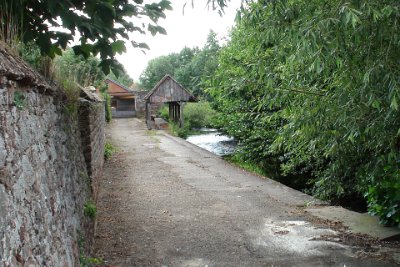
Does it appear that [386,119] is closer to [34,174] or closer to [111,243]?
[34,174]

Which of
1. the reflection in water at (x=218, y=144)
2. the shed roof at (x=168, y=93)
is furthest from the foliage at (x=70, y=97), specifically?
the shed roof at (x=168, y=93)

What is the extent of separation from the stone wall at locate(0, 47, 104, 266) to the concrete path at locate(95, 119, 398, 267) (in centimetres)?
128

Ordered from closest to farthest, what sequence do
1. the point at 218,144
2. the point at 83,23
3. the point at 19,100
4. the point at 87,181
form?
the point at 19,100, the point at 83,23, the point at 87,181, the point at 218,144

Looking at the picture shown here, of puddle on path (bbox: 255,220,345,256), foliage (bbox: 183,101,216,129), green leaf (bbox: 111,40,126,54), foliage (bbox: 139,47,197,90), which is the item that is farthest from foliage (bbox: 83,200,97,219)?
foliage (bbox: 139,47,197,90)

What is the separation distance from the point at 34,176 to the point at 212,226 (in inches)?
163

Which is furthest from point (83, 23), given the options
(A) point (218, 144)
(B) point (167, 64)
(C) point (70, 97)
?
(B) point (167, 64)

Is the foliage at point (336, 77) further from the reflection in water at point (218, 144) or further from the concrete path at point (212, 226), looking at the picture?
the reflection in water at point (218, 144)

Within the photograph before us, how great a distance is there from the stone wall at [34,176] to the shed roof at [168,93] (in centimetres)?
2512

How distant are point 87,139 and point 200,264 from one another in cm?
274

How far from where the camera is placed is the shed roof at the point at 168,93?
96.2 ft

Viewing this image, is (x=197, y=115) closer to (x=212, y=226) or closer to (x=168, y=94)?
(x=168, y=94)

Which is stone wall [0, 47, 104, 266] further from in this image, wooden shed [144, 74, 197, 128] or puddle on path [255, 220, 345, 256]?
wooden shed [144, 74, 197, 128]

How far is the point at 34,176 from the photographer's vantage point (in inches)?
104

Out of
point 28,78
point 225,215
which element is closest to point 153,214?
point 225,215
